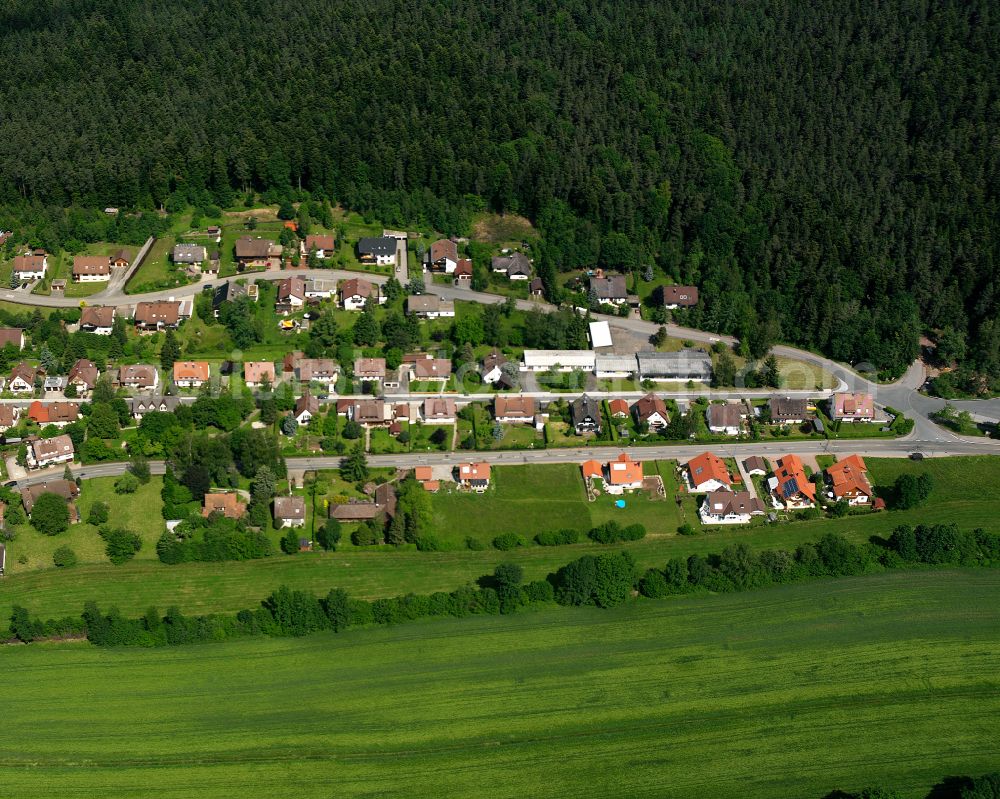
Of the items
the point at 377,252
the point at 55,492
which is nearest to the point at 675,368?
the point at 377,252

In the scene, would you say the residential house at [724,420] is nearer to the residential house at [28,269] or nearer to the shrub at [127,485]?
the shrub at [127,485]

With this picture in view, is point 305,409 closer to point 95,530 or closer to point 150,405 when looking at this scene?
point 150,405

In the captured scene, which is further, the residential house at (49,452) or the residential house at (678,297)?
the residential house at (678,297)

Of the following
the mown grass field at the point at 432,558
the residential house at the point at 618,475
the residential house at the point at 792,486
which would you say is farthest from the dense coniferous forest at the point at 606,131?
the residential house at the point at 618,475

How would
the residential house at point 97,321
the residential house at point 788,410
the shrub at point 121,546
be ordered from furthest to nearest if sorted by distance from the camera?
the residential house at point 97,321, the residential house at point 788,410, the shrub at point 121,546

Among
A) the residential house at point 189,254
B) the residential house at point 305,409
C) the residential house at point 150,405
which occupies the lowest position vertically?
the residential house at point 150,405

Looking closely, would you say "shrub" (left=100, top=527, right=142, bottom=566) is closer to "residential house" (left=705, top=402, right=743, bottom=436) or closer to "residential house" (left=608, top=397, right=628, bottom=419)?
"residential house" (left=608, top=397, right=628, bottom=419)

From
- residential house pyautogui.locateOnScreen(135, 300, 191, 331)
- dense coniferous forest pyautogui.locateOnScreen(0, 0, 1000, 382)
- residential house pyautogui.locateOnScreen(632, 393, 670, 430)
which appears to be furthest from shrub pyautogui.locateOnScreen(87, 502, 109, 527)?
dense coniferous forest pyautogui.locateOnScreen(0, 0, 1000, 382)
